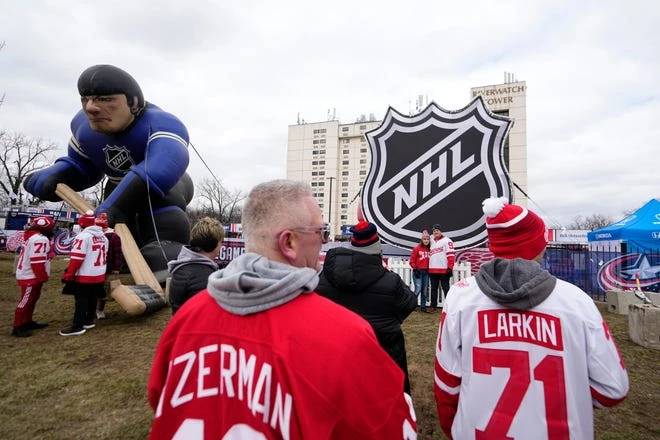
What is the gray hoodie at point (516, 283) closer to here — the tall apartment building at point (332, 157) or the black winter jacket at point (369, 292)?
the black winter jacket at point (369, 292)

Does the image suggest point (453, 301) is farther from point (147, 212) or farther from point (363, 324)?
point (147, 212)

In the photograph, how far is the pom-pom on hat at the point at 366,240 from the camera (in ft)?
8.42

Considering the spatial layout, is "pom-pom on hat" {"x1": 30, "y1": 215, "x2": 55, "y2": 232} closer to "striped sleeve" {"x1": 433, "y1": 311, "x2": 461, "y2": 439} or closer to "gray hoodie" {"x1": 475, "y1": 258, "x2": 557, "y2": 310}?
"striped sleeve" {"x1": 433, "y1": 311, "x2": 461, "y2": 439}

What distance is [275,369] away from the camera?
85 cm

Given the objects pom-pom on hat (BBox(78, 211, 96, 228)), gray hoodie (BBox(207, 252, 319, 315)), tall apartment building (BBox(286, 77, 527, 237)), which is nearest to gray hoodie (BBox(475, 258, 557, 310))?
gray hoodie (BBox(207, 252, 319, 315))

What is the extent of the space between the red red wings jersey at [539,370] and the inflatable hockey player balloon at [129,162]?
16.3ft

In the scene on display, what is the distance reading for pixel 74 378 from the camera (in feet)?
11.5

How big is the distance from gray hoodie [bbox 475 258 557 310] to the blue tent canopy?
1060 centimetres

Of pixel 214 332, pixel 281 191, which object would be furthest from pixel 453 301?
pixel 214 332

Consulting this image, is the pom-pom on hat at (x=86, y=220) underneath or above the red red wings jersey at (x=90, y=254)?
above

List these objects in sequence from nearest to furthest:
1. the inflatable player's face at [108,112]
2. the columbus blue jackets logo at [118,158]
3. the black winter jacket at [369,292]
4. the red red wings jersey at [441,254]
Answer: the black winter jacket at [369,292] → the inflatable player's face at [108,112] → the columbus blue jackets logo at [118,158] → the red red wings jersey at [441,254]

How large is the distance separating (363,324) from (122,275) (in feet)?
31.1

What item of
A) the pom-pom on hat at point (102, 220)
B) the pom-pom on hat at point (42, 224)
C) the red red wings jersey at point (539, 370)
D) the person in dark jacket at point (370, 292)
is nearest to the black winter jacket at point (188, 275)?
the person in dark jacket at point (370, 292)

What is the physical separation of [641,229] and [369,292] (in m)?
10.7
